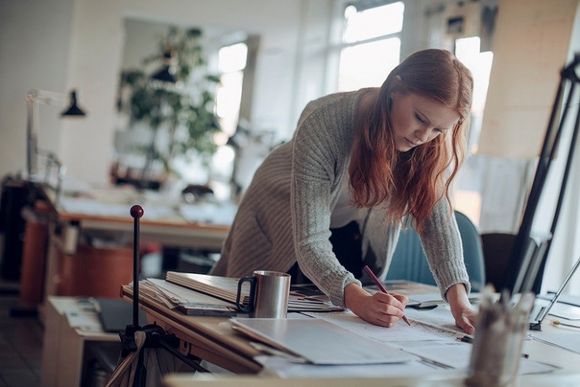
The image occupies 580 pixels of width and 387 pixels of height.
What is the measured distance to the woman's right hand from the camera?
155 centimetres

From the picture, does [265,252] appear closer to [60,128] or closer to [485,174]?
[485,174]

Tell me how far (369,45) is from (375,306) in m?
5.25

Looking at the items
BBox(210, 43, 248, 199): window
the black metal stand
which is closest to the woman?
the black metal stand

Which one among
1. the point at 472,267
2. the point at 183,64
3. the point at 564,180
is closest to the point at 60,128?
the point at 183,64

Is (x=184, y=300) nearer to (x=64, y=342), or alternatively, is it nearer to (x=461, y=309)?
(x=461, y=309)

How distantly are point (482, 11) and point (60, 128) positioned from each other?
146 inches

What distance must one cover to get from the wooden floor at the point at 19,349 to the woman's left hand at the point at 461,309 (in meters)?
1.99

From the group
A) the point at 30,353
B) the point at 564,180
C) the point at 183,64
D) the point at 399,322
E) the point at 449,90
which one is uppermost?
the point at 183,64

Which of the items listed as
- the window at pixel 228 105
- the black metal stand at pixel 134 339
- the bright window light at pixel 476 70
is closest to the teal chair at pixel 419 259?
the black metal stand at pixel 134 339

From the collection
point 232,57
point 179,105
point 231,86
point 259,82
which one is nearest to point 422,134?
point 259,82

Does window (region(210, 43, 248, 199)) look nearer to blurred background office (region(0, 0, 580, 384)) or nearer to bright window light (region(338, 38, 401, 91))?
blurred background office (region(0, 0, 580, 384))

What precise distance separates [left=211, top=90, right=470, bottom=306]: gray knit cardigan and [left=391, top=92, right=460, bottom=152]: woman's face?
0.43ft

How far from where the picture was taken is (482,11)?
4.64 meters

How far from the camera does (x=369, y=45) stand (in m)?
6.57
